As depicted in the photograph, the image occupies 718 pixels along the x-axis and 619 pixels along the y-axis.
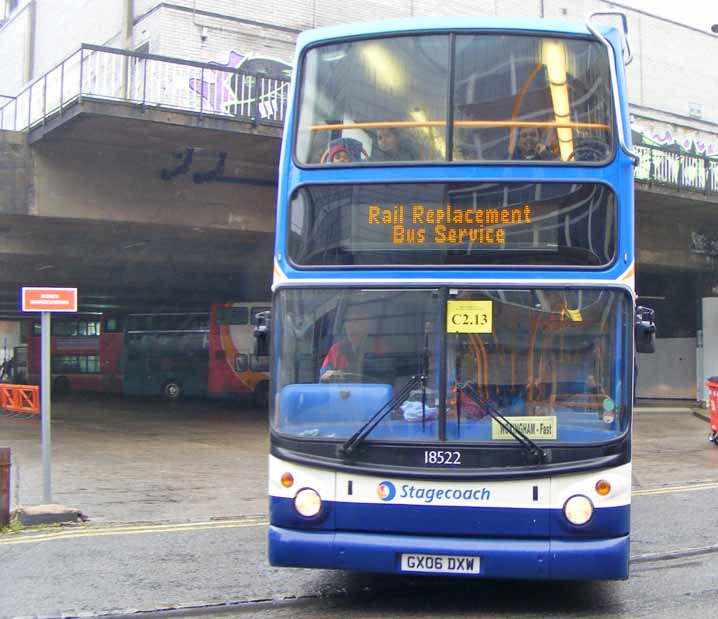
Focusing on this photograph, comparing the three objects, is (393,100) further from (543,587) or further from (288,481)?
(543,587)

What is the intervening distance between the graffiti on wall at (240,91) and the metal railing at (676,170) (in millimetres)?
8045

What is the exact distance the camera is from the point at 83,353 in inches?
1527

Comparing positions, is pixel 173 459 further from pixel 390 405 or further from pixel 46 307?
pixel 390 405

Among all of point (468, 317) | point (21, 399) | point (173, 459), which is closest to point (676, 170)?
point (173, 459)

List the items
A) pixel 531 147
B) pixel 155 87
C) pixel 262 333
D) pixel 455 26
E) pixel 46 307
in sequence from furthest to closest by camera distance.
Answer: pixel 155 87 → pixel 46 307 → pixel 262 333 → pixel 455 26 → pixel 531 147

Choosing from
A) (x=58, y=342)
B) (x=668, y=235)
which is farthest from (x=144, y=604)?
(x=58, y=342)

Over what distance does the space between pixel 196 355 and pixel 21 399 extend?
7791 millimetres

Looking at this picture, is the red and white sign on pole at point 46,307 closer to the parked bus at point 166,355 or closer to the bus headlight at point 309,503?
the bus headlight at point 309,503

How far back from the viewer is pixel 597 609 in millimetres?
6352

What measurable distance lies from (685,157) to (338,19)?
10.3 m

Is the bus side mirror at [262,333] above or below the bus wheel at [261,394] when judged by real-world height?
above

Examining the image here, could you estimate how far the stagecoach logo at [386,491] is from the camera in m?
5.92

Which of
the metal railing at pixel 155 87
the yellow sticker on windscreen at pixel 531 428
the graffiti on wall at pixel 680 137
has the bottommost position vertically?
the yellow sticker on windscreen at pixel 531 428

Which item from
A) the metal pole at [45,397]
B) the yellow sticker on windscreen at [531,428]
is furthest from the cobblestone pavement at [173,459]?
the yellow sticker on windscreen at [531,428]
